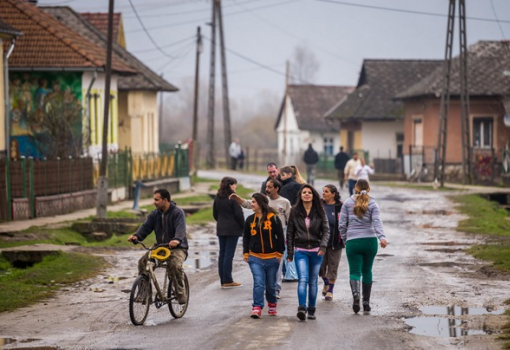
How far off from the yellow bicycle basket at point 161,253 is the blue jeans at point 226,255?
2.85 metres

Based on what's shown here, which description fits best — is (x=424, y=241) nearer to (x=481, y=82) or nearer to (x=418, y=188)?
(x=418, y=188)

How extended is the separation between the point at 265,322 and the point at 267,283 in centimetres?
75

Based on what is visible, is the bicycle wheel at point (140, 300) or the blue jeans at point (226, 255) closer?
the bicycle wheel at point (140, 300)

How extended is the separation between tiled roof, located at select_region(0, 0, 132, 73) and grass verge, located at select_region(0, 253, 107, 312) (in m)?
16.1

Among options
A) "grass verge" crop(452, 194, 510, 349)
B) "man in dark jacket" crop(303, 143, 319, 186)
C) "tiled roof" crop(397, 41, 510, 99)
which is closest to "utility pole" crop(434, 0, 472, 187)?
"tiled roof" crop(397, 41, 510, 99)

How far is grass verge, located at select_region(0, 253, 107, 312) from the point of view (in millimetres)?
14266

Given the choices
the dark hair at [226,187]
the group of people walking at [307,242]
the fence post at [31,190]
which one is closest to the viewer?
the group of people walking at [307,242]

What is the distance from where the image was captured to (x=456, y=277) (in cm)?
1628

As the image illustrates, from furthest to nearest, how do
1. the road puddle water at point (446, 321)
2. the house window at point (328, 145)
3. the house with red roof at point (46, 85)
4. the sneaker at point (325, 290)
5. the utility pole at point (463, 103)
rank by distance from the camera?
the house window at point (328, 145)
the utility pole at point (463, 103)
the house with red roof at point (46, 85)
the sneaker at point (325, 290)
the road puddle water at point (446, 321)

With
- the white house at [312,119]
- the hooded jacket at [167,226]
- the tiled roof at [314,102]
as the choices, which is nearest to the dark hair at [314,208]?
the hooded jacket at [167,226]

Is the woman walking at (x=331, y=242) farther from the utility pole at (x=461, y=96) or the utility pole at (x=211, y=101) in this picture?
the utility pole at (x=211, y=101)

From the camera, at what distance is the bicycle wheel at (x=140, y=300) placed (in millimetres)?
11714

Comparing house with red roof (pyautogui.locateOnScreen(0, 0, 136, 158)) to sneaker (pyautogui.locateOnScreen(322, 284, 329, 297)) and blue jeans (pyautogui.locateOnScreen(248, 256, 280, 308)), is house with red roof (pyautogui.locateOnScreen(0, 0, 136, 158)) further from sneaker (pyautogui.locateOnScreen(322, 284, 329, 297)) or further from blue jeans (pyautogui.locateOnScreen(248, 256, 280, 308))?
blue jeans (pyautogui.locateOnScreen(248, 256, 280, 308))

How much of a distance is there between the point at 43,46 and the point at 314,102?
5239 centimetres
